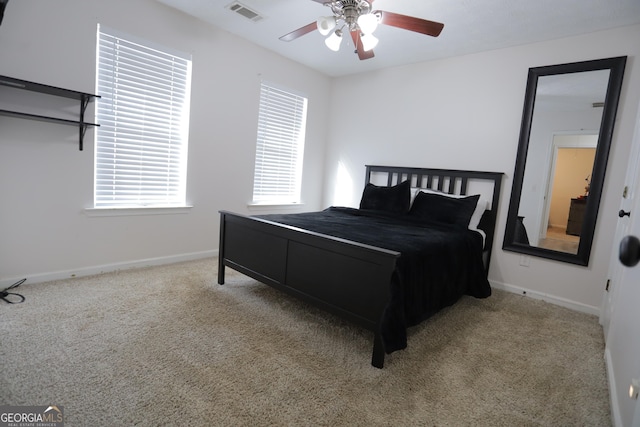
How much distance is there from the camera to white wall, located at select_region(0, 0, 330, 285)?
2398 mm

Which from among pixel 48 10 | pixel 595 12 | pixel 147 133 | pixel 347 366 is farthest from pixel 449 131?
pixel 48 10

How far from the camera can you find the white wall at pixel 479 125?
276 cm

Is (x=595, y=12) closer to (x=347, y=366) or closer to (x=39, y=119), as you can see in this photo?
(x=347, y=366)

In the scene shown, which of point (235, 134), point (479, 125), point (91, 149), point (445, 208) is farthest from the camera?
point (235, 134)

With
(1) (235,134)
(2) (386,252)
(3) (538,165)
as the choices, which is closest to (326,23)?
(2) (386,252)

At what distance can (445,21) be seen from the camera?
2855 mm

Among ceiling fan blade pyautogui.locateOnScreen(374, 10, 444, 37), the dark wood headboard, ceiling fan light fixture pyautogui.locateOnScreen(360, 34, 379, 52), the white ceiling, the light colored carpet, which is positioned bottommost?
the light colored carpet

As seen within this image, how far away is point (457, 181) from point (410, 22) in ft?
6.79

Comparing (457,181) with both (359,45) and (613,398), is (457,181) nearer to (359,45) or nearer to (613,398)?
(359,45)

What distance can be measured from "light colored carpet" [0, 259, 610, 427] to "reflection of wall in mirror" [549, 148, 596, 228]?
99 centimetres

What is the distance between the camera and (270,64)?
158 inches

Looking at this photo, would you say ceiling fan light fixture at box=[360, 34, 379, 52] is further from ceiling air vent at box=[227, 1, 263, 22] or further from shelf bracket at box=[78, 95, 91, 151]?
shelf bracket at box=[78, 95, 91, 151]

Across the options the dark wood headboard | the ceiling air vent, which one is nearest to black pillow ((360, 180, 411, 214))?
the dark wood headboard

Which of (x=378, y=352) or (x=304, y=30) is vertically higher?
(x=304, y=30)
